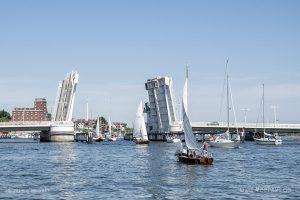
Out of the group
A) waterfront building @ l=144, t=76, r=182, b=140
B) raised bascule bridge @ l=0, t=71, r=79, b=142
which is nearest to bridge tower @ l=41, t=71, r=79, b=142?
raised bascule bridge @ l=0, t=71, r=79, b=142

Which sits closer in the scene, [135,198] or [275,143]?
[135,198]

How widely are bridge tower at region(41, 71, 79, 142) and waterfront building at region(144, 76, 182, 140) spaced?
26.5 m

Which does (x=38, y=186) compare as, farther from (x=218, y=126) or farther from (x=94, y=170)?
(x=218, y=126)

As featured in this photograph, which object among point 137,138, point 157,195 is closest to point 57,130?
point 137,138

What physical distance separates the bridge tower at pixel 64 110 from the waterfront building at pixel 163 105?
26.5 m

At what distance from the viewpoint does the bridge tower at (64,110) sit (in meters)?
163

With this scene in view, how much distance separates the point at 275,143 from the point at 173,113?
41.2 metres

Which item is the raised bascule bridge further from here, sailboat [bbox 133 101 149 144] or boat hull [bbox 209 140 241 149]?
boat hull [bbox 209 140 241 149]

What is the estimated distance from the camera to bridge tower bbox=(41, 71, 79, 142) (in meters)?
163

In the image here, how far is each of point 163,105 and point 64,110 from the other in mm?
30773

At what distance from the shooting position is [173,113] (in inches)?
7018
